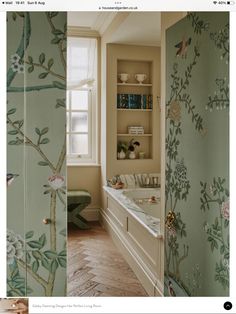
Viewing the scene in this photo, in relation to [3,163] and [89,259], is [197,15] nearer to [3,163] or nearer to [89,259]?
[3,163]

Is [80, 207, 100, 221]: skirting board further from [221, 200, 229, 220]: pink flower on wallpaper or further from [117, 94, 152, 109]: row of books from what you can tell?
[117, 94, 152, 109]: row of books

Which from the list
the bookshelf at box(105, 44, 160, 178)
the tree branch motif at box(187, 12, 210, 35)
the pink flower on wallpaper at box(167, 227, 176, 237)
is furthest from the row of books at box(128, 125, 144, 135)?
the tree branch motif at box(187, 12, 210, 35)

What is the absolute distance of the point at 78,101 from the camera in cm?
86

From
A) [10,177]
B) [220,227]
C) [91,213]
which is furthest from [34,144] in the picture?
[220,227]

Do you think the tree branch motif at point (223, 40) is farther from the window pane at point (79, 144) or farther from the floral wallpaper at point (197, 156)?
the window pane at point (79, 144)

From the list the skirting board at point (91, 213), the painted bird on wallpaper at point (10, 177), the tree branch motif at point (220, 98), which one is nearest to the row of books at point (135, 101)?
the skirting board at point (91, 213)

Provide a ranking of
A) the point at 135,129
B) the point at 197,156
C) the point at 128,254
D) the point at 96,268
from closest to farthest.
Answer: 1. the point at 197,156
2. the point at 96,268
3. the point at 128,254
4. the point at 135,129

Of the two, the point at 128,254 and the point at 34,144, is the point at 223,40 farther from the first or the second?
the point at 128,254

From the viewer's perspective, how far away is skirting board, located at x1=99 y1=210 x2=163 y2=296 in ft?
3.15

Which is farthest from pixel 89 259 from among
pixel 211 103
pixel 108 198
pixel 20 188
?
pixel 211 103

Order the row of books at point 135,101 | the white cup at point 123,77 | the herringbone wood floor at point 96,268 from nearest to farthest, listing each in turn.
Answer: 1. the herringbone wood floor at point 96,268
2. the white cup at point 123,77
3. the row of books at point 135,101

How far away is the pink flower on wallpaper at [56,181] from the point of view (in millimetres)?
759

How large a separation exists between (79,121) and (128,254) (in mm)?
686

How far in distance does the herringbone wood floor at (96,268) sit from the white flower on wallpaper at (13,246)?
154mm
